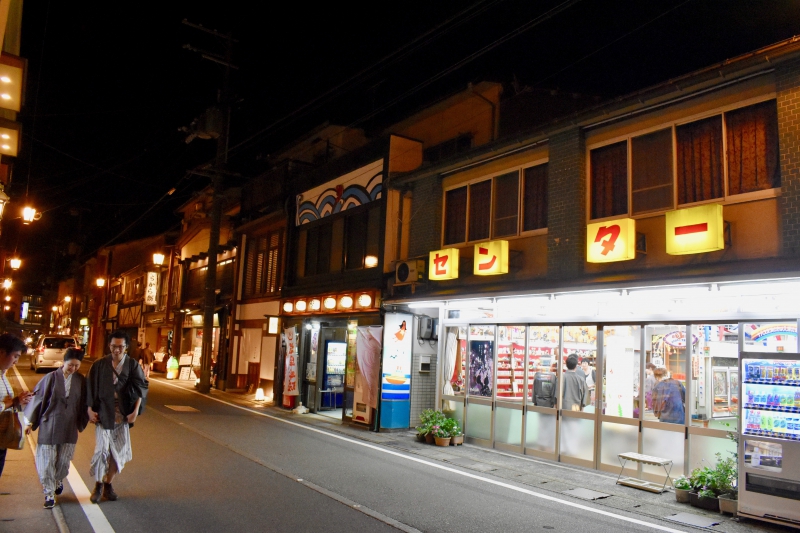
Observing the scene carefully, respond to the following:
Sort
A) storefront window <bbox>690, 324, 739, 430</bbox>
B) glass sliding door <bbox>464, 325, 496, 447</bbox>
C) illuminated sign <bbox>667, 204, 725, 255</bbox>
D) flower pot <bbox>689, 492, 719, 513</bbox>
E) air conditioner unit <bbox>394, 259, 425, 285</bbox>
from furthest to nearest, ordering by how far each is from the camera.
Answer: air conditioner unit <bbox>394, 259, 425, 285</bbox>
glass sliding door <bbox>464, 325, 496, 447</bbox>
storefront window <bbox>690, 324, 739, 430</bbox>
illuminated sign <bbox>667, 204, 725, 255</bbox>
flower pot <bbox>689, 492, 719, 513</bbox>

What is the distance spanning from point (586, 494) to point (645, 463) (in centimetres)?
124

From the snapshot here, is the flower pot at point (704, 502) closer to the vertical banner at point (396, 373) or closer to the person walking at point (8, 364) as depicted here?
the vertical banner at point (396, 373)

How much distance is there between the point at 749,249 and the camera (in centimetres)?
905

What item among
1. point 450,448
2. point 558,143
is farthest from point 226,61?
point 450,448

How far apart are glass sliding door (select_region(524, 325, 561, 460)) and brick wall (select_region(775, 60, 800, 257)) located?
4.57m

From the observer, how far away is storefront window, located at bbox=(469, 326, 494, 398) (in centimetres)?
1334

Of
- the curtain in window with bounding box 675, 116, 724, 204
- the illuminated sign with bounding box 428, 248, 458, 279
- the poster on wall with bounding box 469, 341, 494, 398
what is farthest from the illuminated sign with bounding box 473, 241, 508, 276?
the curtain in window with bounding box 675, 116, 724, 204

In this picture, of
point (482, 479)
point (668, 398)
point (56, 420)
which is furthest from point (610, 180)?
point (56, 420)

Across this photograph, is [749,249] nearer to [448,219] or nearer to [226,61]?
[448,219]

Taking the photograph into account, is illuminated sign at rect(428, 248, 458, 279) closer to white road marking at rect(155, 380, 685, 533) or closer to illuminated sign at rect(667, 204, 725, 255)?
white road marking at rect(155, 380, 685, 533)

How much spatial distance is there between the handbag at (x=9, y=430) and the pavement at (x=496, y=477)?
0.88 m

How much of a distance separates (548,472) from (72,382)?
797cm

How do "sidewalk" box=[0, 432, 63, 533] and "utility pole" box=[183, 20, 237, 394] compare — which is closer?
"sidewalk" box=[0, 432, 63, 533]

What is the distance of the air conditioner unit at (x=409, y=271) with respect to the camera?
14.7 metres
